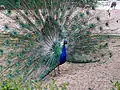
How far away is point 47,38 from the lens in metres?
5.48

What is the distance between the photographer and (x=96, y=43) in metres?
5.66

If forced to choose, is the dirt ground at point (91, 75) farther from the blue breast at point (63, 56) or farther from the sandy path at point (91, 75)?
the blue breast at point (63, 56)

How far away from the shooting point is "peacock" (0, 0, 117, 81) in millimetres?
5109

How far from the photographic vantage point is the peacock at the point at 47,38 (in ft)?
16.8

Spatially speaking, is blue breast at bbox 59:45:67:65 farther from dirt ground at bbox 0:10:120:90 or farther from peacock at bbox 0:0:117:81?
dirt ground at bbox 0:10:120:90

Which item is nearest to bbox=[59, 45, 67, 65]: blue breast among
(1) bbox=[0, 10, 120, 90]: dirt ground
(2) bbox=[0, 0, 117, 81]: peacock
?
(2) bbox=[0, 0, 117, 81]: peacock

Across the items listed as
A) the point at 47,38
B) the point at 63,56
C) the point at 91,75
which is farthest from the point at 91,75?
the point at 47,38

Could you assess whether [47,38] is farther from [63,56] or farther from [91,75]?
[91,75]

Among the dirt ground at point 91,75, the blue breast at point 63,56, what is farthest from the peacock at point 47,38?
the dirt ground at point 91,75

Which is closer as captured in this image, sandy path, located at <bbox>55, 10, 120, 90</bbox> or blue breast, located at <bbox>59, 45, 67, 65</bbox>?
sandy path, located at <bbox>55, 10, 120, 90</bbox>

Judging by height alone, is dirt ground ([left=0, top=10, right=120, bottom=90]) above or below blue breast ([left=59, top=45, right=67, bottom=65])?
below

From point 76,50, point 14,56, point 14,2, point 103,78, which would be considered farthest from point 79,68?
point 14,2

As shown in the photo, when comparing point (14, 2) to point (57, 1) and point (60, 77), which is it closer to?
point (57, 1)

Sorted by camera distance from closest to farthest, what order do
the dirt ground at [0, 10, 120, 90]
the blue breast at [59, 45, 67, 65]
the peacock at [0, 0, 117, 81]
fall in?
1. the dirt ground at [0, 10, 120, 90]
2. the peacock at [0, 0, 117, 81]
3. the blue breast at [59, 45, 67, 65]
